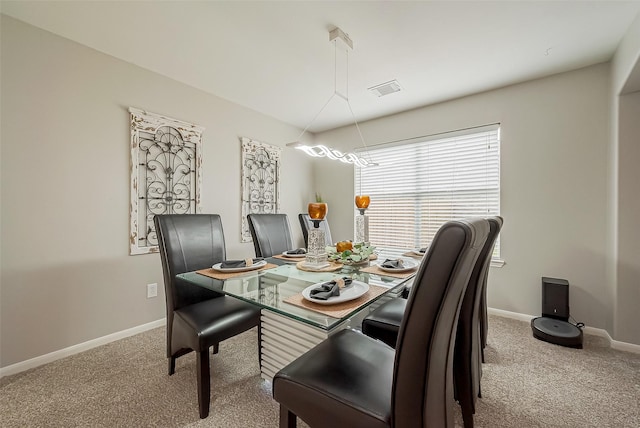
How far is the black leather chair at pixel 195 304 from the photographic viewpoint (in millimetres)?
1431

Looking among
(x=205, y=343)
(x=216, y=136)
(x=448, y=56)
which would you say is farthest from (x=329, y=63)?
(x=205, y=343)

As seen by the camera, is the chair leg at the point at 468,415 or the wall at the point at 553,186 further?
the wall at the point at 553,186

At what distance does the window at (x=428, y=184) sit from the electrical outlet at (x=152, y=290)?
2.81m

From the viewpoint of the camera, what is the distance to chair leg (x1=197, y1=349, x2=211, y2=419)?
141 centimetres

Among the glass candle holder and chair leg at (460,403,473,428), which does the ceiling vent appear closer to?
the glass candle holder

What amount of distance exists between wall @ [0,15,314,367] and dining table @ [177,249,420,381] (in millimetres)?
1292

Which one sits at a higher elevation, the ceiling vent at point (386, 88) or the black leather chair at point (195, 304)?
the ceiling vent at point (386, 88)

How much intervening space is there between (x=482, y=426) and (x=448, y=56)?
2702 mm

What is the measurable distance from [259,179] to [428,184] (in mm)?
2262

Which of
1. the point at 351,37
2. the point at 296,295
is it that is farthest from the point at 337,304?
the point at 351,37

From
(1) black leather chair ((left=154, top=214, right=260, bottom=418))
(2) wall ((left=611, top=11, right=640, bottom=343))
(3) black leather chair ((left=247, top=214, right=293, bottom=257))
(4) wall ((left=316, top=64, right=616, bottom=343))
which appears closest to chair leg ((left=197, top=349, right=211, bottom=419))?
(1) black leather chair ((left=154, top=214, right=260, bottom=418))

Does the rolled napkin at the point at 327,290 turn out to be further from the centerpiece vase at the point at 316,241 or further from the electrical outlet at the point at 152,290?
the electrical outlet at the point at 152,290

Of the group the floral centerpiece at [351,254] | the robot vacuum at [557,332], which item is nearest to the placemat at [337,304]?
the floral centerpiece at [351,254]

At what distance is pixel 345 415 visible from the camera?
830 mm
